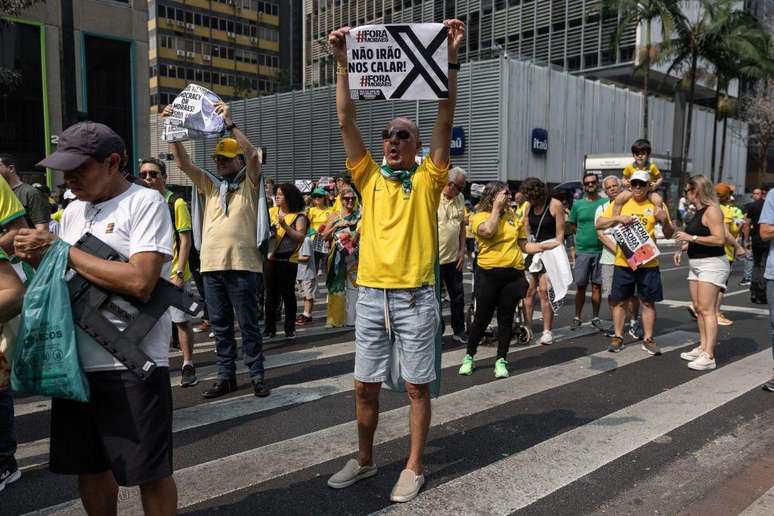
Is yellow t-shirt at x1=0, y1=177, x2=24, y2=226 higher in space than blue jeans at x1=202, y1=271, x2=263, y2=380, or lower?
higher

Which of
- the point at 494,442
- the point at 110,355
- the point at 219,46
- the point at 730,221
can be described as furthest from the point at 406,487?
the point at 219,46

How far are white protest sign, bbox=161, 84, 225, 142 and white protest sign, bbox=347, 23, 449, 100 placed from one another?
1911mm

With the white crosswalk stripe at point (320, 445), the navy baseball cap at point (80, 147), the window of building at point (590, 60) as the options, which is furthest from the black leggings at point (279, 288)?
the window of building at point (590, 60)

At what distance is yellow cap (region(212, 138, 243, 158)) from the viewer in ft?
17.1

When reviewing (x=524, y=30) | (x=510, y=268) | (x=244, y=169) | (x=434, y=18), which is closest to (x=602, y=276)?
(x=510, y=268)

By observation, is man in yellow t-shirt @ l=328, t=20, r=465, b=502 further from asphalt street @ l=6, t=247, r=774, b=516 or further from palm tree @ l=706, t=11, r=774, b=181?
palm tree @ l=706, t=11, r=774, b=181

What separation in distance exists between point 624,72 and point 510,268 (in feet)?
118

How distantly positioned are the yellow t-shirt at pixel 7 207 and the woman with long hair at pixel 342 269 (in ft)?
14.1

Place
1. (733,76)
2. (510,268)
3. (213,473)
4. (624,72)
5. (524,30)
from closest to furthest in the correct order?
(213,473)
(510,268)
(733,76)
(624,72)
(524,30)

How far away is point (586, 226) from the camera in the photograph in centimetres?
839

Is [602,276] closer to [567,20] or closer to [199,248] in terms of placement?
[199,248]

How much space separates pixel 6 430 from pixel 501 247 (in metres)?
4.17

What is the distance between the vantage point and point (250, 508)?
10.9 ft

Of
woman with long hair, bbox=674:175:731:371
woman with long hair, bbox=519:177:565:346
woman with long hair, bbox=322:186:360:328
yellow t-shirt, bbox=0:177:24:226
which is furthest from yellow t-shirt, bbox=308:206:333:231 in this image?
yellow t-shirt, bbox=0:177:24:226
